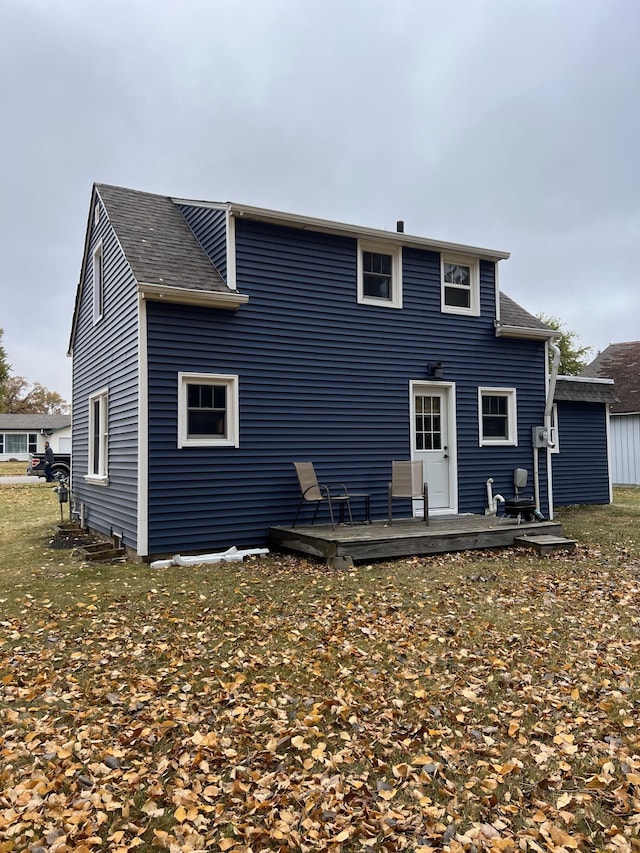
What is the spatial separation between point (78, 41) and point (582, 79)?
12982mm

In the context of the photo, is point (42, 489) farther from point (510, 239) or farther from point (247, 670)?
point (510, 239)

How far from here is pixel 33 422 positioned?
157ft

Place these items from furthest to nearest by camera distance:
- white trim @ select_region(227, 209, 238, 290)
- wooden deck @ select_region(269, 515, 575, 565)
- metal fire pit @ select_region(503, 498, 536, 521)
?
metal fire pit @ select_region(503, 498, 536, 521) < white trim @ select_region(227, 209, 238, 290) < wooden deck @ select_region(269, 515, 575, 565)

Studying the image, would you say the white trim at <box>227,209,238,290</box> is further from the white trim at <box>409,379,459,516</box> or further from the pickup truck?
the pickup truck

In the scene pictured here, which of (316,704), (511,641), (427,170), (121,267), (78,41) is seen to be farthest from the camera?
(427,170)

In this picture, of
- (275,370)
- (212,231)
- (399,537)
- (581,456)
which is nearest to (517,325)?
(275,370)

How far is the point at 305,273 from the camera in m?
9.55

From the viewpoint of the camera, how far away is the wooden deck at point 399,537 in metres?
7.74

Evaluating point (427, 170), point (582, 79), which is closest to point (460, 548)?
point (582, 79)

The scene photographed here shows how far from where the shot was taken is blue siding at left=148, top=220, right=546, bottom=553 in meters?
8.34

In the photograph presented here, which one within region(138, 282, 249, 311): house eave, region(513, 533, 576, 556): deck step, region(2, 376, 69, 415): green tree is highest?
region(2, 376, 69, 415): green tree

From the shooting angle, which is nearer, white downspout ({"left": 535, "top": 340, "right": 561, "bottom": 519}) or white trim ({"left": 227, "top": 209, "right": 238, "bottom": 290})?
white trim ({"left": 227, "top": 209, "right": 238, "bottom": 290})

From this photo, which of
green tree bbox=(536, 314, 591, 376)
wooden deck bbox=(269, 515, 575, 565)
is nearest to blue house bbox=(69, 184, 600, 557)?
wooden deck bbox=(269, 515, 575, 565)

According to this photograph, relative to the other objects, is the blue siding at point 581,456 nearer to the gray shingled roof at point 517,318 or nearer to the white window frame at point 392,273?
the gray shingled roof at point 517,318
